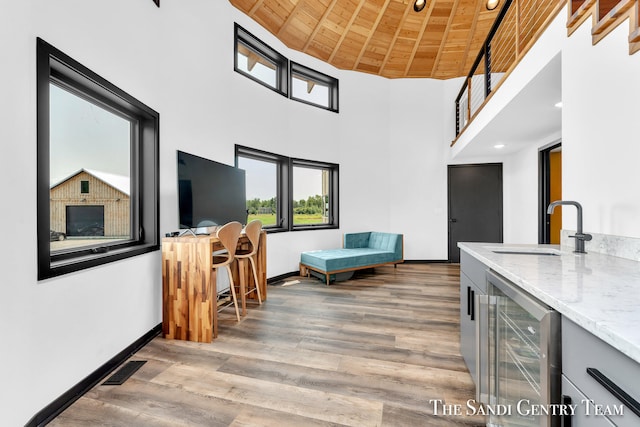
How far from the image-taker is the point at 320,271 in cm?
450

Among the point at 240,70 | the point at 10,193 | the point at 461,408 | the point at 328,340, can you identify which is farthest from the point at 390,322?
the point at 240,70

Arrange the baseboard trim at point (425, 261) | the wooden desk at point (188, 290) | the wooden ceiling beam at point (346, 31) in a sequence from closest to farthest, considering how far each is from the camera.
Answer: the wooden desk at point (188, 290), the wooden ceiling beam at point (346, 31), the baseboard trim at point (425, 261)

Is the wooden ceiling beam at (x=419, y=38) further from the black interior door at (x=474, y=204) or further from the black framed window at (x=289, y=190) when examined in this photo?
the black framed window at (x=289, y=190)

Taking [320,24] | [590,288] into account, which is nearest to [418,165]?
→ [320,24]

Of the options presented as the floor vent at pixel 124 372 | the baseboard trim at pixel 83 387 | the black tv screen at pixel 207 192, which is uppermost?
the black tv screen at pixel 207 192

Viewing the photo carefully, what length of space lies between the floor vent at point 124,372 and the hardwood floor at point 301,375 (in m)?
0.04

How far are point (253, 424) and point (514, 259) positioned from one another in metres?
1.61

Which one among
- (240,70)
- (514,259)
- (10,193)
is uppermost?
(240,70)

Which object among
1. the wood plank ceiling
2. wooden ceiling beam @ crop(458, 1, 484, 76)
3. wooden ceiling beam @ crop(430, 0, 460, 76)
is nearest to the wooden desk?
the wood plank ceiling

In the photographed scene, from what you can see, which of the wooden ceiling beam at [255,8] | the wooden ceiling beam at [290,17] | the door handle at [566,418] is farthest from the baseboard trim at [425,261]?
the door handle at [566,418]

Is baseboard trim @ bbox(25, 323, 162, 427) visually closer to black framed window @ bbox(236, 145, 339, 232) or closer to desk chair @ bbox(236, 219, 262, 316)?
desk chair @ bbox(236, 219, 262, 316)

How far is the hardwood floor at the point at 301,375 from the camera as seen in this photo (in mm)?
1617

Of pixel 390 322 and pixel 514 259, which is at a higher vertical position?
pixel 514 259

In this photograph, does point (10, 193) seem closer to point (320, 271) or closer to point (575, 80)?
point (575, 80)
